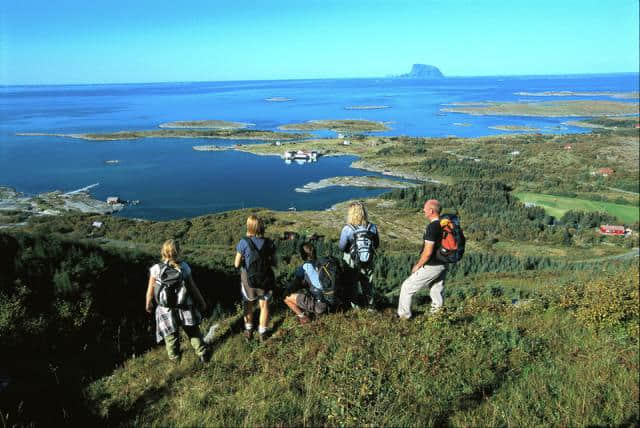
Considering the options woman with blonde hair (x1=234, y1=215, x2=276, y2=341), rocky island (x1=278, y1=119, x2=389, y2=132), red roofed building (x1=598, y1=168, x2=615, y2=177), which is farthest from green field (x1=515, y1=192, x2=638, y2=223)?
rocky island (x1=278, y1=119, x2=389, y2=132)

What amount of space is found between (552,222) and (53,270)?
43245 mm

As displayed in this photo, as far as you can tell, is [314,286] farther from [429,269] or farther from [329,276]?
[429,269]

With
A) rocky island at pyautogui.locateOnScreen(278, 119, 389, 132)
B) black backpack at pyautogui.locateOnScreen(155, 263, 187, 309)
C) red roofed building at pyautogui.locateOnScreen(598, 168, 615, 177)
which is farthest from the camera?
rocky island at pyautogui.locateOnScreen(278, 119, 389, 132)

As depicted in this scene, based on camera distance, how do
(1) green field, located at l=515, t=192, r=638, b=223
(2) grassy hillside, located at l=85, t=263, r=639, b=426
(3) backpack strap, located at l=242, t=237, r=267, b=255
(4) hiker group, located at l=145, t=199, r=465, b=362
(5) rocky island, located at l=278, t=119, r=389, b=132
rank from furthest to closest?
(5) rocky island, located at l=278, t=119, r=389, b=132, (1) green field, located at l=515, t=192, r=638, b=223, (3) backpack strap, located at l=242, t=237, r=267, b=255, (4) hiker group, located at l=145, t=199, r=465, b=362, (2) grassy hillside, located at l=85, t=263, r=639, b=426

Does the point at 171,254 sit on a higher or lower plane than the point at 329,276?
higher

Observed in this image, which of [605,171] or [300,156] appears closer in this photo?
[605,171]

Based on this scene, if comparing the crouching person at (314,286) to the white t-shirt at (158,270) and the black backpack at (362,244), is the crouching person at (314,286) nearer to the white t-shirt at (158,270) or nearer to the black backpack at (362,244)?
the black backpack at (362,244)

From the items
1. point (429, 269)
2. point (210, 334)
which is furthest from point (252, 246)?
point (429, 269)

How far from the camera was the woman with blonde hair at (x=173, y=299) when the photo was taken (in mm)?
4328

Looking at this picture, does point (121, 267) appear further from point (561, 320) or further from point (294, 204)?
point (294, 204)

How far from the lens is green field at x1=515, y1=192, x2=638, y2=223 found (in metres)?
41.8

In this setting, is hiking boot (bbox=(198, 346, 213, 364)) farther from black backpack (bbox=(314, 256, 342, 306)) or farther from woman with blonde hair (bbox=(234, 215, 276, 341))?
black backpack (bbox=(314, 256, 342, 306))

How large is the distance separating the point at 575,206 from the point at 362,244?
48.3 m

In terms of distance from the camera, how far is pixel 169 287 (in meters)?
4.34
